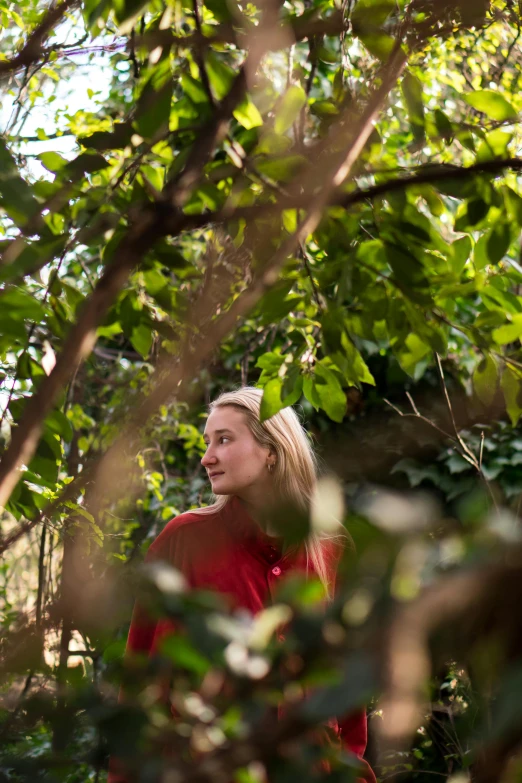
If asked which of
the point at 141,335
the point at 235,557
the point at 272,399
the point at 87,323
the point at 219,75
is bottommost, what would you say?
the point at 235,557

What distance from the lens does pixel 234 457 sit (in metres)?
2.13

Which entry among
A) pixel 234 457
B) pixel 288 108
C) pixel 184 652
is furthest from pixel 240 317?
pixel 234 457

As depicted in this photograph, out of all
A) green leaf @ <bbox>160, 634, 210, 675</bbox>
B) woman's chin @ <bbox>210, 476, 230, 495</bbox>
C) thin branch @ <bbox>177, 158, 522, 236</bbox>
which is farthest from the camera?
woman's chin @ <bbox>210, 476, 230, 495</bbox>

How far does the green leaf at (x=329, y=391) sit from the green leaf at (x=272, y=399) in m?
0.07

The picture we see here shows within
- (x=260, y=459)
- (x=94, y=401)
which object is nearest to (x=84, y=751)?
(x=260, y=459)

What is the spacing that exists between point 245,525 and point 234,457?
0.62 ft

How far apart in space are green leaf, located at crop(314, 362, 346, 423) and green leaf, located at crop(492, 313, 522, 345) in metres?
0.28

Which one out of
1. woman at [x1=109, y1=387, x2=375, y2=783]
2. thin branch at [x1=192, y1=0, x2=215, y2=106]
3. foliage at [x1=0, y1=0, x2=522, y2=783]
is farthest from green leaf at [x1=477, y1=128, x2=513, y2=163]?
woman at [x1=109, y1=387, x2=375, y2=783]

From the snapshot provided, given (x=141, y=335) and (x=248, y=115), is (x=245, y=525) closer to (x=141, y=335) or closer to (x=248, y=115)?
(x=141, y=335)

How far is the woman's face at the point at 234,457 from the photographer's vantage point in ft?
6.90

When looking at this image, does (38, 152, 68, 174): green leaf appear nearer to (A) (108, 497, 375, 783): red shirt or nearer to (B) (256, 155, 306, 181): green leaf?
(B) (256, 155, 306, 181): green leaf

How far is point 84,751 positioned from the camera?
1.69 ft

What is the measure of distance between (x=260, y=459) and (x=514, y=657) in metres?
1.76

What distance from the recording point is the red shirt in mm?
1833
